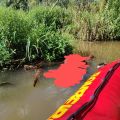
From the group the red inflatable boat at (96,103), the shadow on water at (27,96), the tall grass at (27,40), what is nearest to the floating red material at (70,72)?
the shadow on water at (27,96)

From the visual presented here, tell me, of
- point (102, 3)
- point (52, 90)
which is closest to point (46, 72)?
point (52, 90)

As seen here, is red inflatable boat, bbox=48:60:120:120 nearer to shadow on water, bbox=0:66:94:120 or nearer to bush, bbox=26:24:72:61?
shadow on water, bbox=0:66:94:120

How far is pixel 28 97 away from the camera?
5613 millimetres

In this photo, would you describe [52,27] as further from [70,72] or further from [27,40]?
[70,72]

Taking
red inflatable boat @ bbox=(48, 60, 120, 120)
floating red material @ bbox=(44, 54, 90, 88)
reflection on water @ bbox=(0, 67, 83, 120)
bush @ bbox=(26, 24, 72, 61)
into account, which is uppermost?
red inflatable boat @ bbox=(48, 60, 120, 120)

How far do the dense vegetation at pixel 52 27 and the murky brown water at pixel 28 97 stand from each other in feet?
2.10

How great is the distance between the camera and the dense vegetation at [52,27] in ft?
23.7

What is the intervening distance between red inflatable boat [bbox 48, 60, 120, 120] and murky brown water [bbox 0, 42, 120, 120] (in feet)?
3.72

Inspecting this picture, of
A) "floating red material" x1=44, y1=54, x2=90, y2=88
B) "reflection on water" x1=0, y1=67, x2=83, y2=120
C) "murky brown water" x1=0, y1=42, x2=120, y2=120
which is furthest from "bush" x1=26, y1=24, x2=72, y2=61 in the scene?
"reflection on water" x1=0, y1=67, x2=83, y2=120

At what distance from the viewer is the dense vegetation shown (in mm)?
7213

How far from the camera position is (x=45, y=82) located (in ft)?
20.6

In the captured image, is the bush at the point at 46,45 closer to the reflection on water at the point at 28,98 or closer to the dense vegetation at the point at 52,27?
the dense vegetation at the point at 52,27

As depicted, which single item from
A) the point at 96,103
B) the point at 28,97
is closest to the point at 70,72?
the point at 28,97

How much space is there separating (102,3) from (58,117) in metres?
9.06
